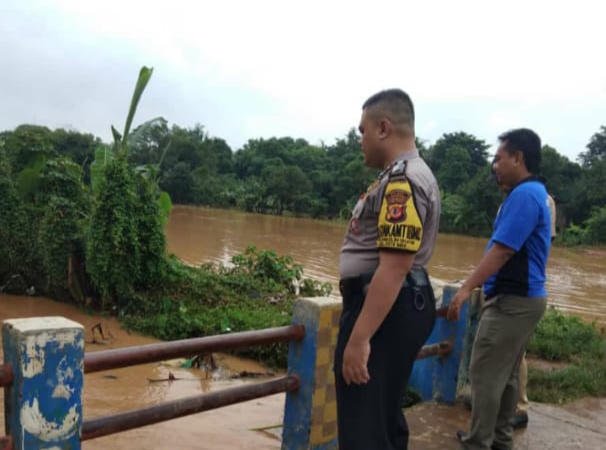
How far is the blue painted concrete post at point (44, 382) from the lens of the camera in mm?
1984

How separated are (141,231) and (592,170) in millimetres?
34819

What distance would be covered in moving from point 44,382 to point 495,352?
2228 mm

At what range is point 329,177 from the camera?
148ft

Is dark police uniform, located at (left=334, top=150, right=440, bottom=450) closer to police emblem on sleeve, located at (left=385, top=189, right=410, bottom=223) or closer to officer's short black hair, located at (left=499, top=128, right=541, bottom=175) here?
police emblem on sleeve, located at (left=385, top=189, right=410, bottom=223)

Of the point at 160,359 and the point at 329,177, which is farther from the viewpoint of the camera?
the point at 329,177

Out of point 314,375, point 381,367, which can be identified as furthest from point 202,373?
point 381,367

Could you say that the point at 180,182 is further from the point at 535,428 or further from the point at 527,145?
the point at 527,145

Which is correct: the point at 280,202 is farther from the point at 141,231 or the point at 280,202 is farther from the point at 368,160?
the point at 368,160

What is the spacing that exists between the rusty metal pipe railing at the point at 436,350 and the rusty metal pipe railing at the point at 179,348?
47.4 inches

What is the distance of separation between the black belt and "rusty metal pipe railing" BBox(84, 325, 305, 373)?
794 mm

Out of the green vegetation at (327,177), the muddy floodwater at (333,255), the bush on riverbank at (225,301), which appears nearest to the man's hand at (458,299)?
the bush on riverbank at (225,301)

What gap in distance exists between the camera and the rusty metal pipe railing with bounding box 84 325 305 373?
7.44 feet

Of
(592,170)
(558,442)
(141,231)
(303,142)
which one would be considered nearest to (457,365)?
(558,442)

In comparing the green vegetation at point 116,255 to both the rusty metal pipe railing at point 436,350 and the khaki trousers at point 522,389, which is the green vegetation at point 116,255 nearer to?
the rusty metal pipe railing at point 436,350
